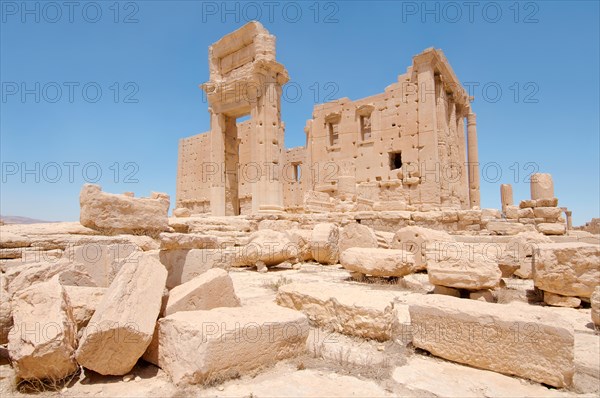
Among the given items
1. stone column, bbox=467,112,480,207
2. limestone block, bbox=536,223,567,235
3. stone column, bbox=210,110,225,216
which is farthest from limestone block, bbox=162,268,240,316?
stone column, bbox=467,112,480,207

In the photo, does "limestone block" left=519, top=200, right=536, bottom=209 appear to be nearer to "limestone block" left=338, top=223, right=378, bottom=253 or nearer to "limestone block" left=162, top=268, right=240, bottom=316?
"limestone block" left=338, top=223, right=378, bottom=253

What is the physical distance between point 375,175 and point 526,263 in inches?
457

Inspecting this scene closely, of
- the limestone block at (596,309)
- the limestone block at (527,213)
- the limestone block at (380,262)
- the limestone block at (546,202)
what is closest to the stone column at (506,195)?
the limestone block at (546,202)

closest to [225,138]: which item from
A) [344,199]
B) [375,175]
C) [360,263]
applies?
[344,199]

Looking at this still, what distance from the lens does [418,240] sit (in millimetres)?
6156

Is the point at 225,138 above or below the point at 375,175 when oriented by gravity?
above

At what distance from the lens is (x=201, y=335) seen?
2309 mm

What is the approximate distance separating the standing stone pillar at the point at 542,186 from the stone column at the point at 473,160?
14.2ft

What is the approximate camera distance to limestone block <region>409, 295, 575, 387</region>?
7.58 ft

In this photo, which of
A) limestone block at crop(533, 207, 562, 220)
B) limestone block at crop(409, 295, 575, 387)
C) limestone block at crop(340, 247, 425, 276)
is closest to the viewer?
limestone block at crop(409, 295, 575, 387)

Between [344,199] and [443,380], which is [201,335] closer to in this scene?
[443,380]

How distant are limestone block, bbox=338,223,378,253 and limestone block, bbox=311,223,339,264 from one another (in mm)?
160

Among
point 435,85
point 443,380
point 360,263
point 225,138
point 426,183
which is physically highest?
point 435,85

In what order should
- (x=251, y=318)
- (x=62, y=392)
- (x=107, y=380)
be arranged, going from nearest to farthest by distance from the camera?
(x=62, y=392) < (x=107, y=380) < (x=251, y=318)
